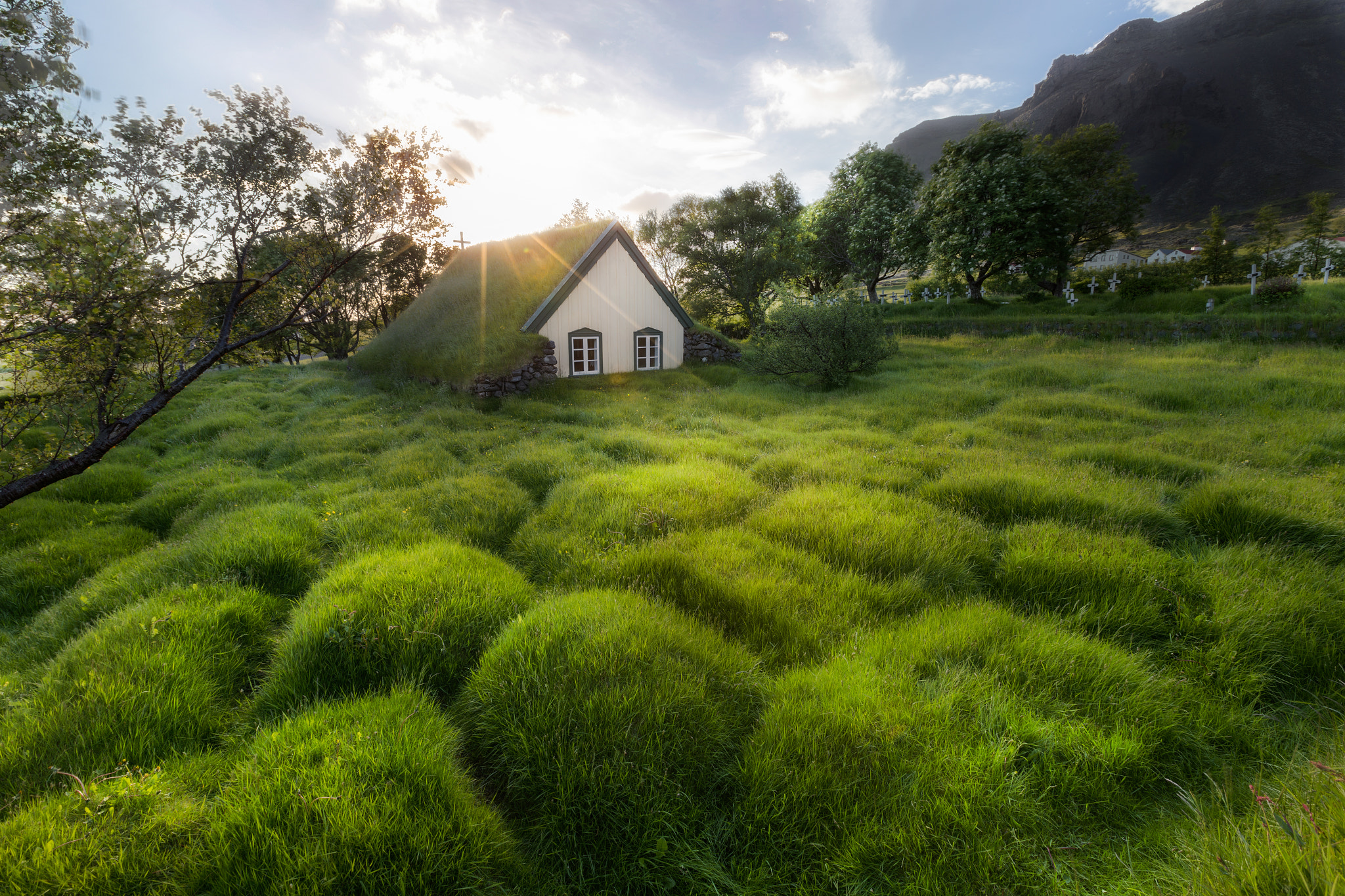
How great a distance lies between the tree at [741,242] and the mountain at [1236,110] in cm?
12960

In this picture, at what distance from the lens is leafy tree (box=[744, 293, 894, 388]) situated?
637 inches

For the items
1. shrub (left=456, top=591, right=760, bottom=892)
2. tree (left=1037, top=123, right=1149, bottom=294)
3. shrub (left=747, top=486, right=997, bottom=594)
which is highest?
tree (left=1037, top=123, right=1149, bottom=294)

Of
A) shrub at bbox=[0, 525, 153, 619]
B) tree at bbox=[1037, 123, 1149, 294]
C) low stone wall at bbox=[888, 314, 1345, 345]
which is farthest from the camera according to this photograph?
tree at bbox=[1037, 123, 1149, 294]

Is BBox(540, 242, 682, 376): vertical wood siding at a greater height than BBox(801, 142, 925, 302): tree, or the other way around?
BBox(801, 142, 925, 302): tree

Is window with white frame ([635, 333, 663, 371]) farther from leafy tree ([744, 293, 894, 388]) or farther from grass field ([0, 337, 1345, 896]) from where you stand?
grass field ([0, 337, 1345, 896])

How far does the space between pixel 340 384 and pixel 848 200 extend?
113ft

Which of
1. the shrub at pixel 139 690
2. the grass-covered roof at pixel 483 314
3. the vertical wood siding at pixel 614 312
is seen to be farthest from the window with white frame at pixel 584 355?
the shrub at pixel 139 690

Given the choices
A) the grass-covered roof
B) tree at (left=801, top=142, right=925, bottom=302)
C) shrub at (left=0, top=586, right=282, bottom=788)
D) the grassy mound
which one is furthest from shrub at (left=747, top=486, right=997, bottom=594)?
tree at (left=801, top=142, right=925, bottom=302)

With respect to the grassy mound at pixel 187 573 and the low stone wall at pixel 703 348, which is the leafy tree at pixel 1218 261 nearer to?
the low stone wall at pixel 703 348

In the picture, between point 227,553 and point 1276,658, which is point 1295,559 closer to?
point 1276,658

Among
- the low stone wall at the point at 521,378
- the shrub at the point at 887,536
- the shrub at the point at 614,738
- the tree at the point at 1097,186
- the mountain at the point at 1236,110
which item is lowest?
the shrub at the point at 614,738

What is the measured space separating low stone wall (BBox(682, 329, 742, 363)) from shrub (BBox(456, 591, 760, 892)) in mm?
19827

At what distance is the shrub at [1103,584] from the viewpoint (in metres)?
4.22

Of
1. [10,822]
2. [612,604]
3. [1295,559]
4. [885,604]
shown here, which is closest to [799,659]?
[885,604]
